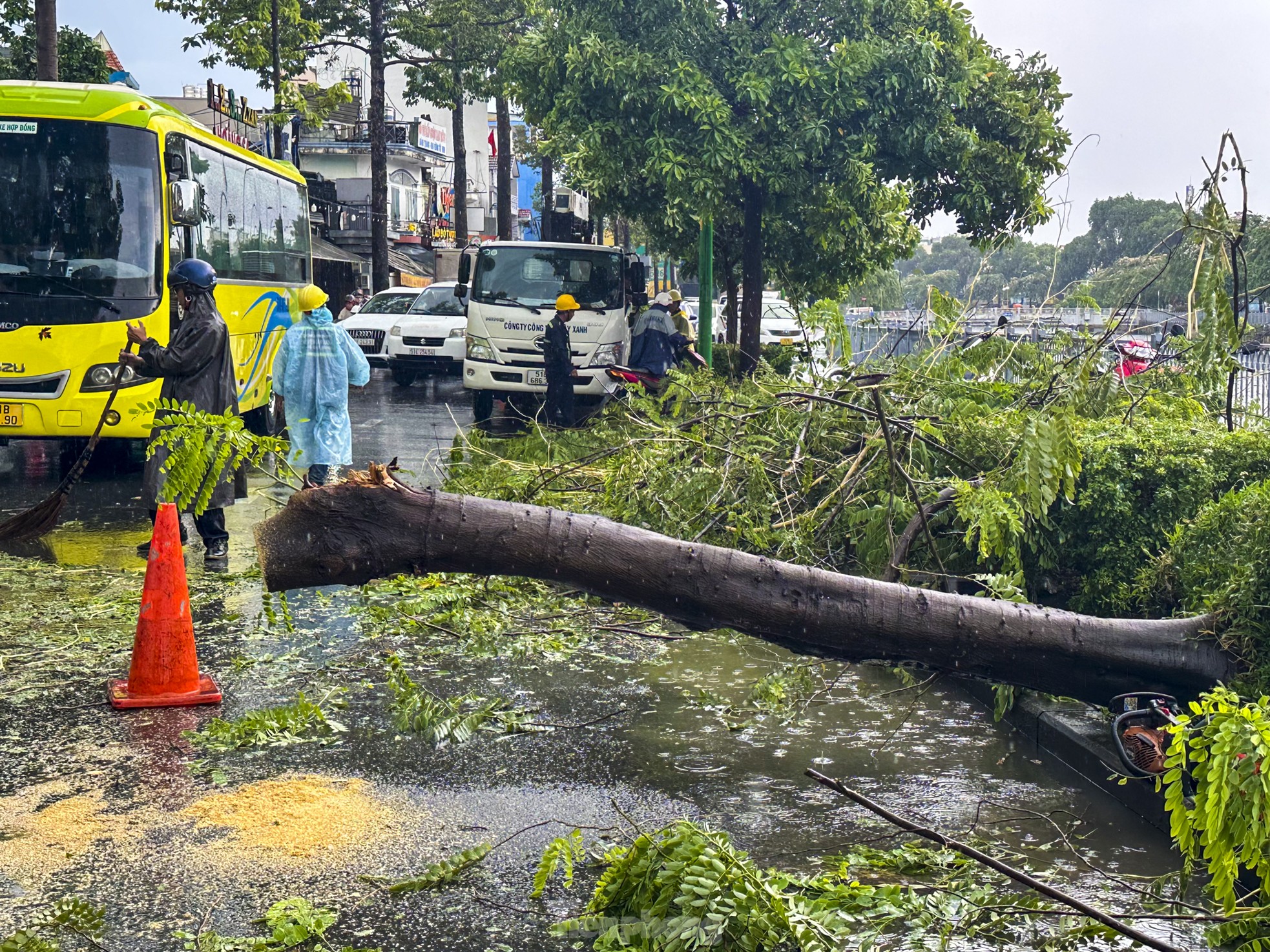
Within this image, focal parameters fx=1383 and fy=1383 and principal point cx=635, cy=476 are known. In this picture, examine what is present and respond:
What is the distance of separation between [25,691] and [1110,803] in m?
4.67

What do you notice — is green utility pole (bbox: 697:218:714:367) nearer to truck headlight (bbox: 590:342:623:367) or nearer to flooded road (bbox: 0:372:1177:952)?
truck headlight (bbox: 590:342:623:367)

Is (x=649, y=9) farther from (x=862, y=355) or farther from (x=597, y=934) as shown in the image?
(x=597, y=934)

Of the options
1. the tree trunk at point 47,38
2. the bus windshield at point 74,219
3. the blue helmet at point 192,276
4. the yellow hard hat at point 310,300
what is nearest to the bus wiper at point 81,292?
the bus windshield at point 74,219

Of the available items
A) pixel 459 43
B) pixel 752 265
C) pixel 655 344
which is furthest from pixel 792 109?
pixel 459 43

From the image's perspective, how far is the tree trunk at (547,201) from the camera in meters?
34.5

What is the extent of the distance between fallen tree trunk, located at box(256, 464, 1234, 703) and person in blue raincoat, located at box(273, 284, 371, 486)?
633 cm

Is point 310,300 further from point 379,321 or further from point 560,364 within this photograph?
point 379,321

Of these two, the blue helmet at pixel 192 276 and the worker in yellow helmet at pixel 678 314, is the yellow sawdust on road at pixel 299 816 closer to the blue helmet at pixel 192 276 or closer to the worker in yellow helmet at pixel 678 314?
the blue helmet at pixel 192 276

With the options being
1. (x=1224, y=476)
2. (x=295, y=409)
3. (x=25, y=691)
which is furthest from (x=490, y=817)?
(x=295, y=409)

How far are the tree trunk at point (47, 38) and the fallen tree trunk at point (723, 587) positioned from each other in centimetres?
1544

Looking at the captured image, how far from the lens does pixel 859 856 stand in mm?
4410

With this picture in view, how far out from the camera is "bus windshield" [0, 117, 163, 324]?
39.9ft

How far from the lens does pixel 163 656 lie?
617cm

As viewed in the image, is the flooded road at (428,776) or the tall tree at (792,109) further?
the tall tree at (792,109)
